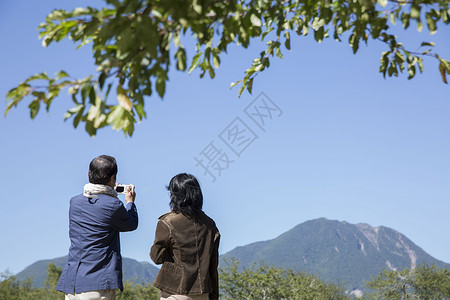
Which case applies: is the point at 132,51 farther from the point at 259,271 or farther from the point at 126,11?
the point at 259,271

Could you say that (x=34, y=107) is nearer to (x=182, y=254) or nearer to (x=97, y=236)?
(x=97, y=236)

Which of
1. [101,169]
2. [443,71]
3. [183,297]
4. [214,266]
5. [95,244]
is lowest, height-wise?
Answer: [183,297]

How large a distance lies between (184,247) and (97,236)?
0.64 meters

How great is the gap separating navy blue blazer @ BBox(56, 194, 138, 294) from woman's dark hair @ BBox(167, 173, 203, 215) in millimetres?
344

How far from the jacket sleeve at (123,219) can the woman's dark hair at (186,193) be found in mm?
344

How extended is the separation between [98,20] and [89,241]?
1.83 metres

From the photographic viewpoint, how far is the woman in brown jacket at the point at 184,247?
4.00 metres

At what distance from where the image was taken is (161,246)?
4031mm

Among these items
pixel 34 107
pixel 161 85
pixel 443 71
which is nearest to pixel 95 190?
pixel 34 107

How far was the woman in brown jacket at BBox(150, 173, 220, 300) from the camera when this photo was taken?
4.00 m

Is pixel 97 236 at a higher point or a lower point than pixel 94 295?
higher

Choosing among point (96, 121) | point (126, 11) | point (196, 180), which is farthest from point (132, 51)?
point (196, 180)

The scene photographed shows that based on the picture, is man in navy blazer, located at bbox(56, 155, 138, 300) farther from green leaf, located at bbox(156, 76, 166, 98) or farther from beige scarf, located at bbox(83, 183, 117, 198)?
green leaf, located at bbox(156, 76, 166, 98)

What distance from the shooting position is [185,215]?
4074mm
